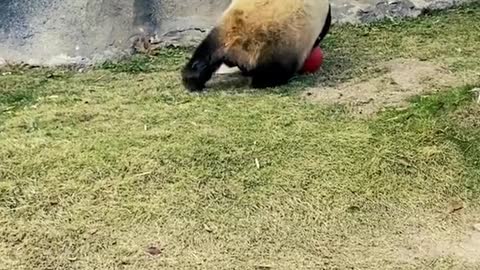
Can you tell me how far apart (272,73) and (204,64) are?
362 millimetres

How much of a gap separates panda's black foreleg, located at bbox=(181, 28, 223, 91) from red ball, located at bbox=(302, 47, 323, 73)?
58 centimetres

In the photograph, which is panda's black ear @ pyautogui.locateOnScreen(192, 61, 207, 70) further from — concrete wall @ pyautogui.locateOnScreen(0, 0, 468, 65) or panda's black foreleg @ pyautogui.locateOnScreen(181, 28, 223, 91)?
concrete wall @ pyautogui.locateOnScreen(0, 0, 468, 65)

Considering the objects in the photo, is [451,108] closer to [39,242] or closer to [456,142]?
[456,142]

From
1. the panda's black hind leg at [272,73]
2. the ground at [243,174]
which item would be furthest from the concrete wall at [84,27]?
the panda's black hind leg at [272,73]

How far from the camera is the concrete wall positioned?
536 centimetres

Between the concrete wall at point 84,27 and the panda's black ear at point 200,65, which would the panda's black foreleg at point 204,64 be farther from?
the concrete wall at point 84,27

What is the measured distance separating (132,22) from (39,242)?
2701 mm

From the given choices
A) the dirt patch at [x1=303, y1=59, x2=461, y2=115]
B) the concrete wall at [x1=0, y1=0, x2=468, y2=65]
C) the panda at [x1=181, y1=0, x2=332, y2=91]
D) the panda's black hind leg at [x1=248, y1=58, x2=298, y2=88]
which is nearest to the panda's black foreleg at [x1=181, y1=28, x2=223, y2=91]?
the panda at [x1=181, y1=0, x2=332, y2=91]

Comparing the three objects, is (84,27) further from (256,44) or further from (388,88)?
(388,88)

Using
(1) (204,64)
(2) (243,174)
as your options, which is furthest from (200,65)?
(2) (243,174)

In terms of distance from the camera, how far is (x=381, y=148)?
12.5ft

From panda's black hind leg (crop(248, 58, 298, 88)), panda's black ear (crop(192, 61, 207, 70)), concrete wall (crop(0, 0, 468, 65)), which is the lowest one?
concrete wall (crop(0, 0, 468, 65))

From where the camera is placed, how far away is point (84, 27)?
17.9ft

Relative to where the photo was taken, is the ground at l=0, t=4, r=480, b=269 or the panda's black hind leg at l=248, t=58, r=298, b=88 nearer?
the ground at l=0, t=4, r=480, b=269
